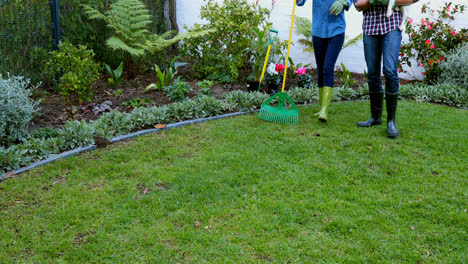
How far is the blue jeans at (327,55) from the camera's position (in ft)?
14.5

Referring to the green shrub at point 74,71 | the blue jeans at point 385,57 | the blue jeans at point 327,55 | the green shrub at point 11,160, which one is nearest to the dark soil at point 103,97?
the green shrub at point 74,71

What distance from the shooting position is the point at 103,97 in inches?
208

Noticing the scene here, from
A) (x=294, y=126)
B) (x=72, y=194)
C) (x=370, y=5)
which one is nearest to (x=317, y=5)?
(x=370, y=5)

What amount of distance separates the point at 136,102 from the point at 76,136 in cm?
134

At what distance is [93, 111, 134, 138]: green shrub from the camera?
13.1 feet


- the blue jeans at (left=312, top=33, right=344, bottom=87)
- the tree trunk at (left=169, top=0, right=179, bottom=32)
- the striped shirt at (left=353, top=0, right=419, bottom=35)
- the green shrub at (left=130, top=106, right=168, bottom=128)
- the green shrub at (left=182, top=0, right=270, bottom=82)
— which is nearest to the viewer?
the striped shirt at (left=353, top=0, right=419, bottom=35)

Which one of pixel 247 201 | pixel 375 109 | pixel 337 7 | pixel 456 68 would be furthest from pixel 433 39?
pixel 247 201

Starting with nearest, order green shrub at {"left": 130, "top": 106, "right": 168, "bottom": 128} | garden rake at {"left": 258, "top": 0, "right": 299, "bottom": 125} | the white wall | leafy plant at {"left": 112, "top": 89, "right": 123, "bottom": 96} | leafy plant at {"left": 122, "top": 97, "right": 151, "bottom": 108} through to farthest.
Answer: green shrub at {"left": 130, "top": 106, "right": 168, "bottom": 128} < garden rake at {"left": 258, "top": 0, "right": 299, "bottom": 125} < leafy plant at {"left": 122, "top": 97, "right": 151, "bottom": 108} < leafy plant at {"left": 112, "top": 89, "right": 123, "bottom": 96} < the white wall

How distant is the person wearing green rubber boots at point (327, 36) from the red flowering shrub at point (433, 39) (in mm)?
2752

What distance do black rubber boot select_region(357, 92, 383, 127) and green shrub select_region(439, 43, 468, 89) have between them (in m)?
2.42

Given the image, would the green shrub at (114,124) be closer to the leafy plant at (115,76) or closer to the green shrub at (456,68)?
the leafy plant at (115,76)

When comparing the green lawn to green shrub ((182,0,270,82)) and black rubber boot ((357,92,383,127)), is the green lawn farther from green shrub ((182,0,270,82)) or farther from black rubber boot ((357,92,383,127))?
green shrub ((182,0,270,82))

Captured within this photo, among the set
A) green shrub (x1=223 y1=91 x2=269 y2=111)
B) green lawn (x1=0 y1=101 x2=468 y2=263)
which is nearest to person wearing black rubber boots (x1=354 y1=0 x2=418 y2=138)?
green lawn (x1=0 y1=101 x2=468 y2=263)

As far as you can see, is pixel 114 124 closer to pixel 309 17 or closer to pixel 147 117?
pixel 147 117
